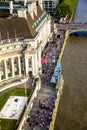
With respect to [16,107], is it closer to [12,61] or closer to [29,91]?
[29,91]

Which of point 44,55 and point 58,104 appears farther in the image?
point 44,55

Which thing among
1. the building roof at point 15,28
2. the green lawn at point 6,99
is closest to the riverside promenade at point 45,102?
the green lawn at point 6,99

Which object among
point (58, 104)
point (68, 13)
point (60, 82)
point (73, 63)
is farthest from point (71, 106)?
point (68, 13)

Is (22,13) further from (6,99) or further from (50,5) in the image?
(50,5)

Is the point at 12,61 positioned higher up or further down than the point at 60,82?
higher up

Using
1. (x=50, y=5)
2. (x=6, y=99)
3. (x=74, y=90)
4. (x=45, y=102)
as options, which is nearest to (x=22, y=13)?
(x=74, y=90)
